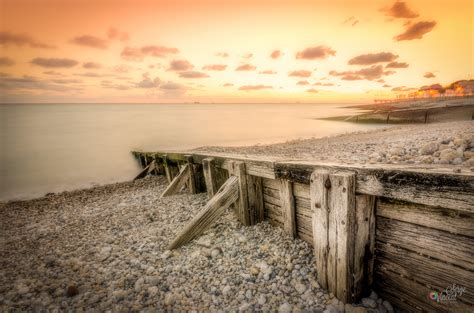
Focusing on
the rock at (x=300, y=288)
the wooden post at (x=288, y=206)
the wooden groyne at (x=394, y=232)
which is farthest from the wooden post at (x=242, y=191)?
the rock at (x=300, y=288)

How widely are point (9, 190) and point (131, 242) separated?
11.5 meters

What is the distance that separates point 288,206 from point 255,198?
86 cm

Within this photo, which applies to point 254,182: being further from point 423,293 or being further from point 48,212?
point 48,212

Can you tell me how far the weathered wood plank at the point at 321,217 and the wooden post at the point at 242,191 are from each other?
1.78 metres

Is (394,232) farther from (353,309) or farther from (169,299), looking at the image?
(169,299)

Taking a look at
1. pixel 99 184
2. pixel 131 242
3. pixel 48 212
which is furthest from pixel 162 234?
pixel 99 184

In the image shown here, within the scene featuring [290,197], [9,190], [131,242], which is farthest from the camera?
[9,190]

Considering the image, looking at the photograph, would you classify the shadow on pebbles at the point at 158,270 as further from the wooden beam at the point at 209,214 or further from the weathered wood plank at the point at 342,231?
the weathered wood plank at the point at 342,231

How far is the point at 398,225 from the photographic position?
2.52m

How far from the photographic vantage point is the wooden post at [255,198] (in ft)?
15.1

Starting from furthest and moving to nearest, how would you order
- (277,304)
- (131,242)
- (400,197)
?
(131,242), (277,304), (400,197)

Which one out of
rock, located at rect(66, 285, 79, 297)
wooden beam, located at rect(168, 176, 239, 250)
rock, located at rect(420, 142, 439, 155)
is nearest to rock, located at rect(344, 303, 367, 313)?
wooden beam, located at rect(168, 176, 239, 250)

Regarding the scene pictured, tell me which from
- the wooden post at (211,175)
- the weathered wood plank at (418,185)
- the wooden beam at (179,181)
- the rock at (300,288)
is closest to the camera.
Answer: the weathered wood plank at (418,185)

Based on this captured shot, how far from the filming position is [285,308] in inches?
117
